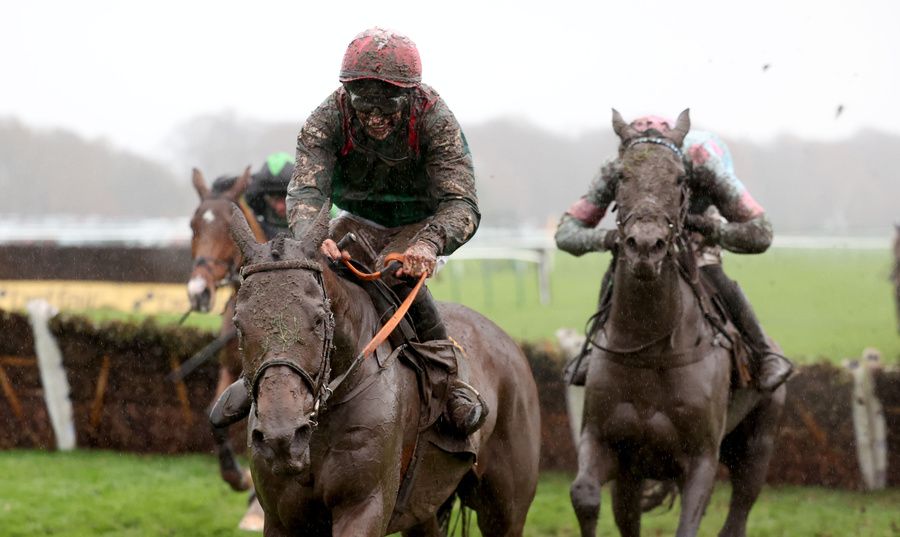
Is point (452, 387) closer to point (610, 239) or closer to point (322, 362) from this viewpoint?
point (322, 362)

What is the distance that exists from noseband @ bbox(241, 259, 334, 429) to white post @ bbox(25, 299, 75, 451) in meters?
7.56

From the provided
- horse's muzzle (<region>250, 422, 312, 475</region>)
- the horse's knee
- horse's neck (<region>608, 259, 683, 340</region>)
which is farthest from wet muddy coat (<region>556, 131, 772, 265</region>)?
horse's muzzle (<region>250, 422, 312, 475</region>)

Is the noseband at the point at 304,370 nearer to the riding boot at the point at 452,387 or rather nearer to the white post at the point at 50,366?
the riding boot at the point at 452,387

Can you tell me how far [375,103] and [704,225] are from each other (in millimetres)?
2272

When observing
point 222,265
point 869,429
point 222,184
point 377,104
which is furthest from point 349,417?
point 869,429

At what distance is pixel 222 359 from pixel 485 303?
33.8 feet

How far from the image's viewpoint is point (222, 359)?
866 centimetres

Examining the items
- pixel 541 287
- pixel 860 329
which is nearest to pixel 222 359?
pixel 860 329

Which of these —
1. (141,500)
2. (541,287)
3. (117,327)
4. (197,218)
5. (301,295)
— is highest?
(301,295)

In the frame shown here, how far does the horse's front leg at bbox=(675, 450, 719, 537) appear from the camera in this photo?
5859mm

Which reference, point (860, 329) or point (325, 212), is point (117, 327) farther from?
point (860, 329)

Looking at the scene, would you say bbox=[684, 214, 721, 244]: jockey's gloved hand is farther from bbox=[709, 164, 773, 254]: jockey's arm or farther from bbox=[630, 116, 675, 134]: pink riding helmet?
bbox=[630, 116, 675, 134]: pink riding helmet

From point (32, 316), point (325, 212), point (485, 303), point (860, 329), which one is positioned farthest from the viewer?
point (485, 303)

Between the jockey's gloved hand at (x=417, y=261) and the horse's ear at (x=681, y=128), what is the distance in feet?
6.63
